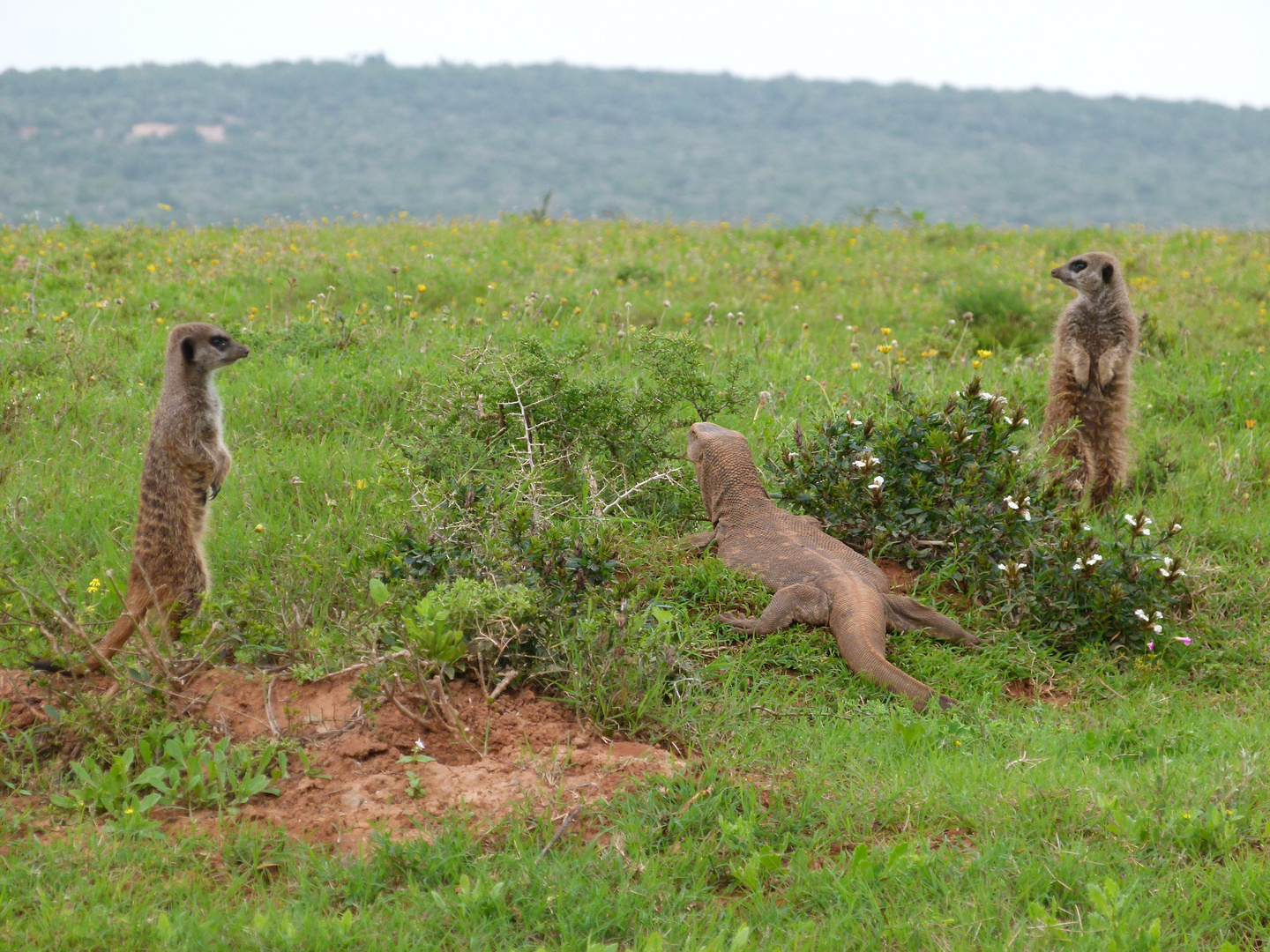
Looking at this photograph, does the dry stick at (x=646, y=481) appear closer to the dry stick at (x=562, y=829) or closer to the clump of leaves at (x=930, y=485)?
the clump of leaves at (x=930, y=485)

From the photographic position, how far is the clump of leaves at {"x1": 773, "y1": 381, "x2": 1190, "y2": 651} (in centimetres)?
552

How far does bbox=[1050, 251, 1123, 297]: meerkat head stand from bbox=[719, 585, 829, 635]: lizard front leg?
3926mm

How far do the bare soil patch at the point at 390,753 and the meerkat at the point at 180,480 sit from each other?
688mm

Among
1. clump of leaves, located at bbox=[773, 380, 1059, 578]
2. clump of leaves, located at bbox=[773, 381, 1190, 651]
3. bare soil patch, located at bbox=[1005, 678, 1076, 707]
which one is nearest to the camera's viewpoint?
bare soil patch, located at bbox=[1005, 678, 1076, 707]

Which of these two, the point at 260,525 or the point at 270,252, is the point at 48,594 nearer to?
the point at 260,525

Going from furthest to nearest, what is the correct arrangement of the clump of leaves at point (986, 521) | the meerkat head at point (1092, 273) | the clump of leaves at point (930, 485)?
the meerkat head at point (1092, 273) → the clump of leaves at point (930, 485) → the clump of leaves at point (986, 521)

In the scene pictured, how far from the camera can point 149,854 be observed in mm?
3410

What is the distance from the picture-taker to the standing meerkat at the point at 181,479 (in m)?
4.97

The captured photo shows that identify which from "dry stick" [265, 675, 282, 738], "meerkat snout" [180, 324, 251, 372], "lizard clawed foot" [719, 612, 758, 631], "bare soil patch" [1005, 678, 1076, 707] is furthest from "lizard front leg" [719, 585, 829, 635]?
→ "meerkat snout" [180, 324, 251, 372]

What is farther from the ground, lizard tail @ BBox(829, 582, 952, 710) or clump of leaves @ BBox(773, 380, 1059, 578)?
clump of leaves @ BBox(773, 380, 1059, 578)

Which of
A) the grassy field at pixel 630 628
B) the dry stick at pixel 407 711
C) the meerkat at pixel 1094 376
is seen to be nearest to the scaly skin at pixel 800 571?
the grassy field at pixel 630 628

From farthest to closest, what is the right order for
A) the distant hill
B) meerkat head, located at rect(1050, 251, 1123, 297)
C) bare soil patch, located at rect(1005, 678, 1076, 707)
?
1. the distant hill
2. meerkat head, located at rect(1050, 251, 1123, 297)
3. bare soil patch, located at rect(1005, 678, 1076, 707)

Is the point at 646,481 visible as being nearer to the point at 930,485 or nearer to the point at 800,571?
the point at 800,571

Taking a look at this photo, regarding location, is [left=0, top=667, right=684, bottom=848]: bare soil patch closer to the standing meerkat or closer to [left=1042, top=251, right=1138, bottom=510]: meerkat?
the standing meerkat
